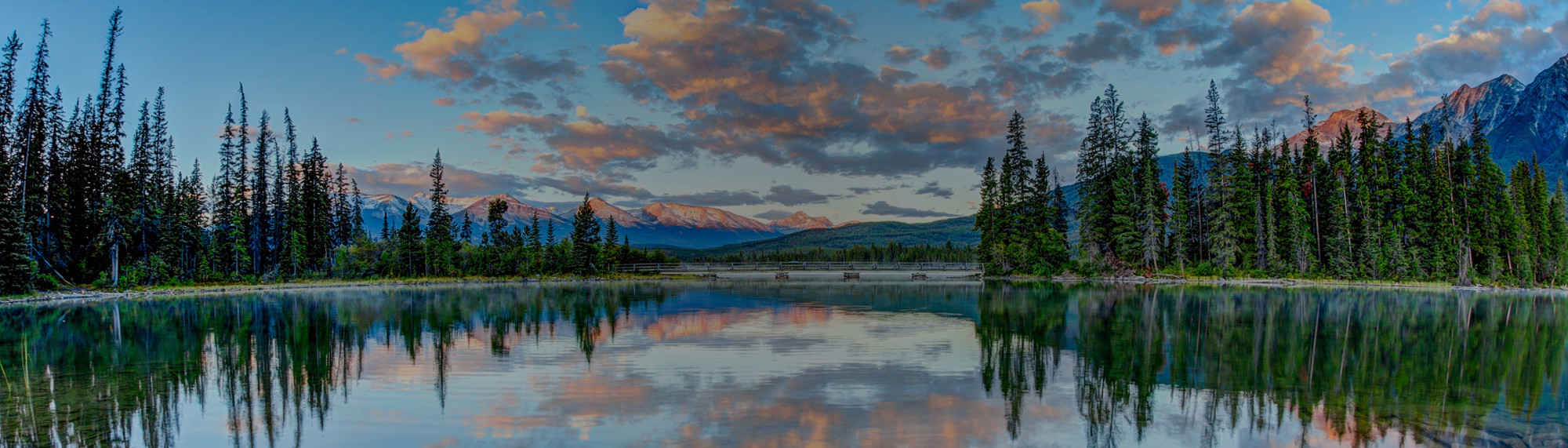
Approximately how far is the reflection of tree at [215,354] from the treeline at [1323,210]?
153 ft

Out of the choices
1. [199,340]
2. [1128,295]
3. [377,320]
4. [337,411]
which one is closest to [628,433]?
[337,411]

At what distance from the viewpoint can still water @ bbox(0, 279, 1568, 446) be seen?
1020cm

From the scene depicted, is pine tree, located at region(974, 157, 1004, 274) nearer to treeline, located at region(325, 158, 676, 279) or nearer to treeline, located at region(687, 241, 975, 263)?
treeline, located at region(325, 158, 676, 279)

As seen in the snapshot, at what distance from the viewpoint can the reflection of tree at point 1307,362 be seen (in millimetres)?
11195

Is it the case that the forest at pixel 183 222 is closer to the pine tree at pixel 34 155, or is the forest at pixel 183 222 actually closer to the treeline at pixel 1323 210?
the pine tree at pixel 34 155

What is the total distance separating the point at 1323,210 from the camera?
6162 centimetres

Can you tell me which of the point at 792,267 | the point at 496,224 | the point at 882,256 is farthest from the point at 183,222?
the point at 882,256

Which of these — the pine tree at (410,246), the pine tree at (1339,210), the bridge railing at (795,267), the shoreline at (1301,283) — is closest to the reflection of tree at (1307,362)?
the shoreline at (1301,283)

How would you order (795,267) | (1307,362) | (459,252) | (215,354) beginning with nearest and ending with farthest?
(1307,362), (215,354), (459,252), (795,267)

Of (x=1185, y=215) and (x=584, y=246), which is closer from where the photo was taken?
(x=1185, y=215)

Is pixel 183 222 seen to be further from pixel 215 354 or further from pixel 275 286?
pixel 215 354

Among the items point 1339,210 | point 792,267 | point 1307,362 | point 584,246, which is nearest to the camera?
point 1307,362

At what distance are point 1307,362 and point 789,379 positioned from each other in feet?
38.6

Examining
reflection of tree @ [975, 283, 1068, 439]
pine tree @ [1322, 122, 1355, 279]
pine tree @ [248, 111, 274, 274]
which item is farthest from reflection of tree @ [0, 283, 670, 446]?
pine tree @ [1322, 122, 1355, 279]
